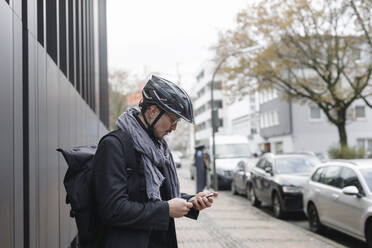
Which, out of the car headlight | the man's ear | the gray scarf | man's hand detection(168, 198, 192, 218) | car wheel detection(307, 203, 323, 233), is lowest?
car wheel detection(307, 203, 323, 233)

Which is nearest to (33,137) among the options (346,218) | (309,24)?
(346,218)

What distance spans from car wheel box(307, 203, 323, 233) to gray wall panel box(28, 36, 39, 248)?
7.30m

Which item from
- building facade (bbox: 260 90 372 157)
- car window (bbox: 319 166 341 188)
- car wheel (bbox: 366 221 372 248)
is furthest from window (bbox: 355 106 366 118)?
car wheel (bbox: 366 221 372 248)

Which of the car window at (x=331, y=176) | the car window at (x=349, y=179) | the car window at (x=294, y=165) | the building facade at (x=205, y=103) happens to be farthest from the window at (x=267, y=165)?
the building facade at (x=205, y=103)

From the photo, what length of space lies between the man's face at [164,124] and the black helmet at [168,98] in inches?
2.1

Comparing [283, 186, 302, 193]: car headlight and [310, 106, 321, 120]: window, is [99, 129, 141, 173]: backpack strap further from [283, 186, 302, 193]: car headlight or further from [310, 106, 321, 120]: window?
[310, 106, 321, 120]: window

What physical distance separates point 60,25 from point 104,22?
14.0m

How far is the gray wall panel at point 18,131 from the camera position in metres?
3.04

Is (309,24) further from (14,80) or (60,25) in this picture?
(14,80)

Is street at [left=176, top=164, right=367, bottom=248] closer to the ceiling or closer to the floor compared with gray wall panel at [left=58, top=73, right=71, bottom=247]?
closer to the floor

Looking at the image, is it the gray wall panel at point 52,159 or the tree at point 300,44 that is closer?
the gray wall panel at point 52,159

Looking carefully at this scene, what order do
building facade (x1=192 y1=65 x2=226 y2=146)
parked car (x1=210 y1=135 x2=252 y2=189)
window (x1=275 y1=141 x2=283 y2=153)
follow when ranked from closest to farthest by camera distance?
parked car (x1=210 y1=135 x2=252 y2=189), window (x1=275 y1=141 x2=283 y2=153), building facade (x1=192 y1=65 x2=226 y2=146)

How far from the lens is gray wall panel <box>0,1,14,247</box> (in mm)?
2709

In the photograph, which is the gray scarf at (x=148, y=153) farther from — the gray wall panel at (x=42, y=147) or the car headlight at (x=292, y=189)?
the car headlight at (x=292, y=189)
